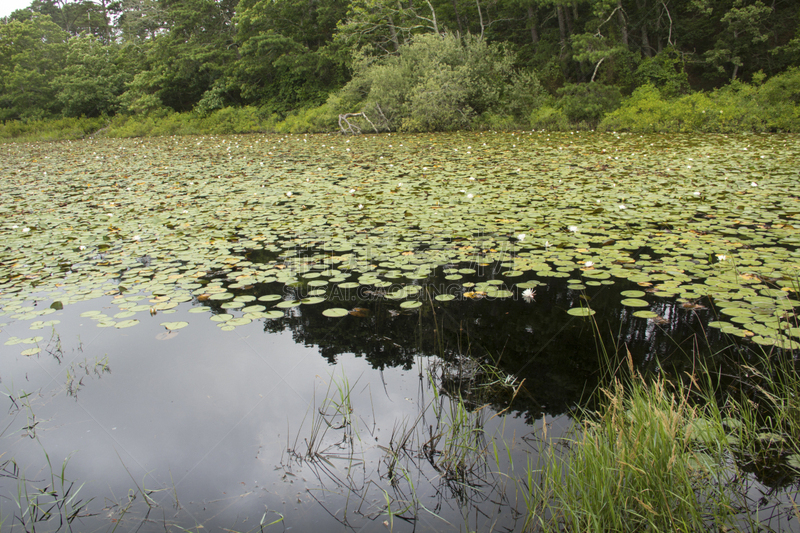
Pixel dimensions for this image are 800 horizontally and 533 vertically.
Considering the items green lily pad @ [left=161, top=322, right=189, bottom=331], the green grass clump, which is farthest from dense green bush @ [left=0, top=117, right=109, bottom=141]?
the green grass clump

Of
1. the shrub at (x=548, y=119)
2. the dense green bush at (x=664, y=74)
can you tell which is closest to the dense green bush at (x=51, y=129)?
the shrub at (x=548, y=119)

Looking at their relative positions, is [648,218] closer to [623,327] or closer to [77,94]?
[623,327]

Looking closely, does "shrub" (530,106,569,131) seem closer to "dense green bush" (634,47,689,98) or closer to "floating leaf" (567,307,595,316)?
"dense green bush" (634,47,689,98)

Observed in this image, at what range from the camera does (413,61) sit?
1520 cm

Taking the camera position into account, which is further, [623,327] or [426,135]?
[426,135]

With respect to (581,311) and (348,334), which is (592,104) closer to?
(581,311)

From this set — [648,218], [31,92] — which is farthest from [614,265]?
[31,92]

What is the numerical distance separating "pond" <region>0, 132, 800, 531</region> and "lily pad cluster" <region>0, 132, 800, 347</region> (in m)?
0.03

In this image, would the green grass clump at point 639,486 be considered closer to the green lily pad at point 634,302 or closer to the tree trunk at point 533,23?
the green lily pad at point 634,302

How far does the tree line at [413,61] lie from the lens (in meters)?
14.4

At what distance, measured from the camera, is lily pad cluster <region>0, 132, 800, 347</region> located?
3172 millimetres

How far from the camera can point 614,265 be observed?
11.4 ft

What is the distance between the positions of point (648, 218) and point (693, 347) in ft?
8.00

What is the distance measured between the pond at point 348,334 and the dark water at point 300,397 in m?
0.01
